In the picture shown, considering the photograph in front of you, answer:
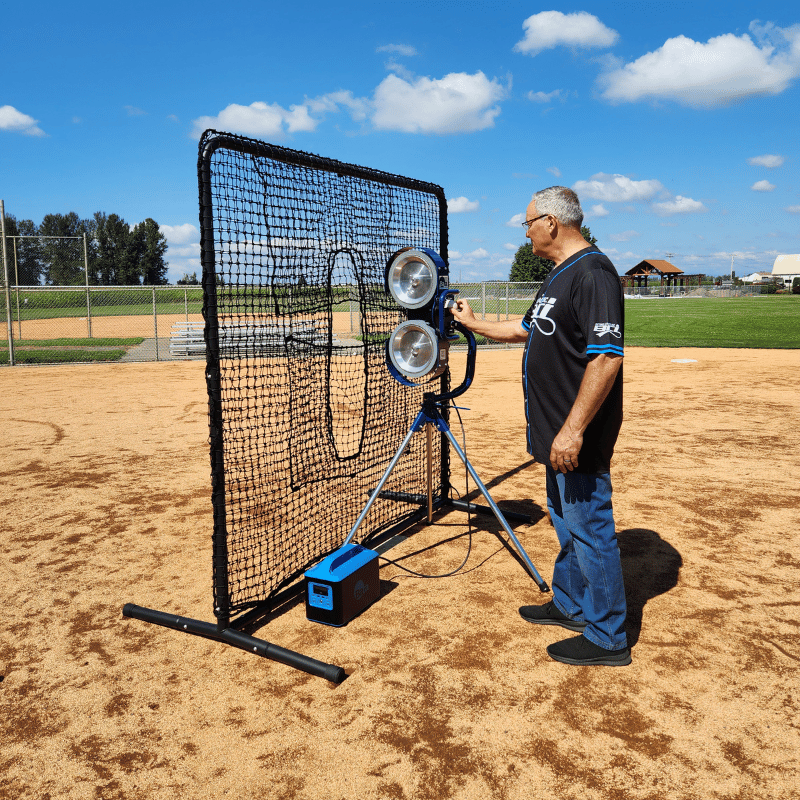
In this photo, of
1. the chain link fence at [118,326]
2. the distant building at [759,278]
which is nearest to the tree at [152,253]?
the chain link fence at [118,326]

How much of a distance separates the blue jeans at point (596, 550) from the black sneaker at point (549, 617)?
0.81 feet

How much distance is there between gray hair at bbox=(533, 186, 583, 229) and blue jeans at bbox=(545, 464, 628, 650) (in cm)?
120

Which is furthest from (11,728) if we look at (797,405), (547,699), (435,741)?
(797,405)

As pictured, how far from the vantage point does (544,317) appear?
3051 mm

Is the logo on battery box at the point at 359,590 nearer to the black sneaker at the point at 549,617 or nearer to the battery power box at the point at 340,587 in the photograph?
the battery power box at the point at 340,587

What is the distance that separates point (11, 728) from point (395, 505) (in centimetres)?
329

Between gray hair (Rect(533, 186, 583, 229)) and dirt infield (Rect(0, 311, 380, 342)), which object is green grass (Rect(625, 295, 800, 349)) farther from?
gray hair (Rect(533, 186, 583, 229))

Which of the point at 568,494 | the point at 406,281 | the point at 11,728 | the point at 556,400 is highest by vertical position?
the point at 406,281

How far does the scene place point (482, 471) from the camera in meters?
6.46

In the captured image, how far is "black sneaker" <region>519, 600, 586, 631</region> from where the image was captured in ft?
11.3

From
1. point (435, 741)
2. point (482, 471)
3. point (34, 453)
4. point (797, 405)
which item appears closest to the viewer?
point (435, 741)

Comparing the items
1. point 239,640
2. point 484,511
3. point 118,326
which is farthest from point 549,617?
point 118,326

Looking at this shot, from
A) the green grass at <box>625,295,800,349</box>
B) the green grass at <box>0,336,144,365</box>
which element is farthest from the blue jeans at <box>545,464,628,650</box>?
the green grass at <box>625,295,800,349</box>

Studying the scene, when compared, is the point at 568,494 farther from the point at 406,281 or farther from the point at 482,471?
the point at 482,471
